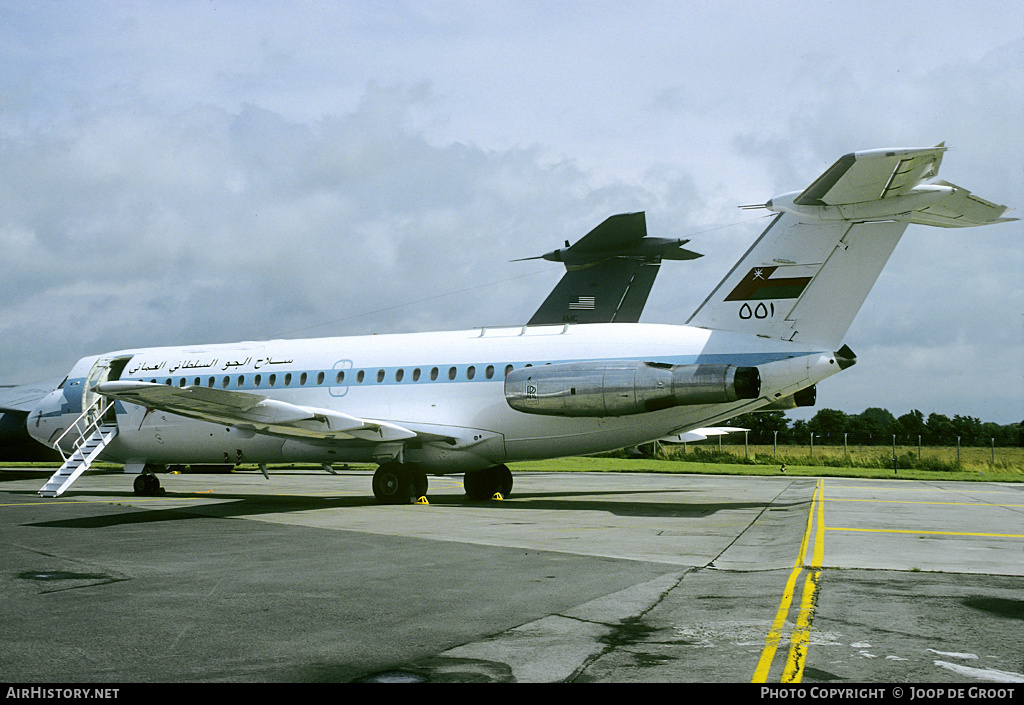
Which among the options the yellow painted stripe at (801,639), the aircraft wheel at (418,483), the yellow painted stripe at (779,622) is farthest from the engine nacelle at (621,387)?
the yellow painted stripe at (801,639)

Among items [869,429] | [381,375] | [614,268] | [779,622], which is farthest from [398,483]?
[869,429]

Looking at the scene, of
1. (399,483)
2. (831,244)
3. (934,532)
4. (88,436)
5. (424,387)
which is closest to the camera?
(934,532)

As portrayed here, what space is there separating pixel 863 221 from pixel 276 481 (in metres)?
21.3

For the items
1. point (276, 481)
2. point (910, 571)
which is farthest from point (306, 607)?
point (276, 481)

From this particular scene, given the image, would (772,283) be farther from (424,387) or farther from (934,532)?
(424,387)

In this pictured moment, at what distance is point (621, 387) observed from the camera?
1591cm

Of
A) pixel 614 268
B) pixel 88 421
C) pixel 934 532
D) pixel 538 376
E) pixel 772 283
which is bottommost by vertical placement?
pixel 934 532

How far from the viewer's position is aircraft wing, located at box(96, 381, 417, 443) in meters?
15.8

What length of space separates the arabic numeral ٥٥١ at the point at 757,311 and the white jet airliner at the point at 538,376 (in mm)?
28

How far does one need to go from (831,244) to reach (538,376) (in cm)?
591

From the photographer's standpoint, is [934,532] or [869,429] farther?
[869,429]
